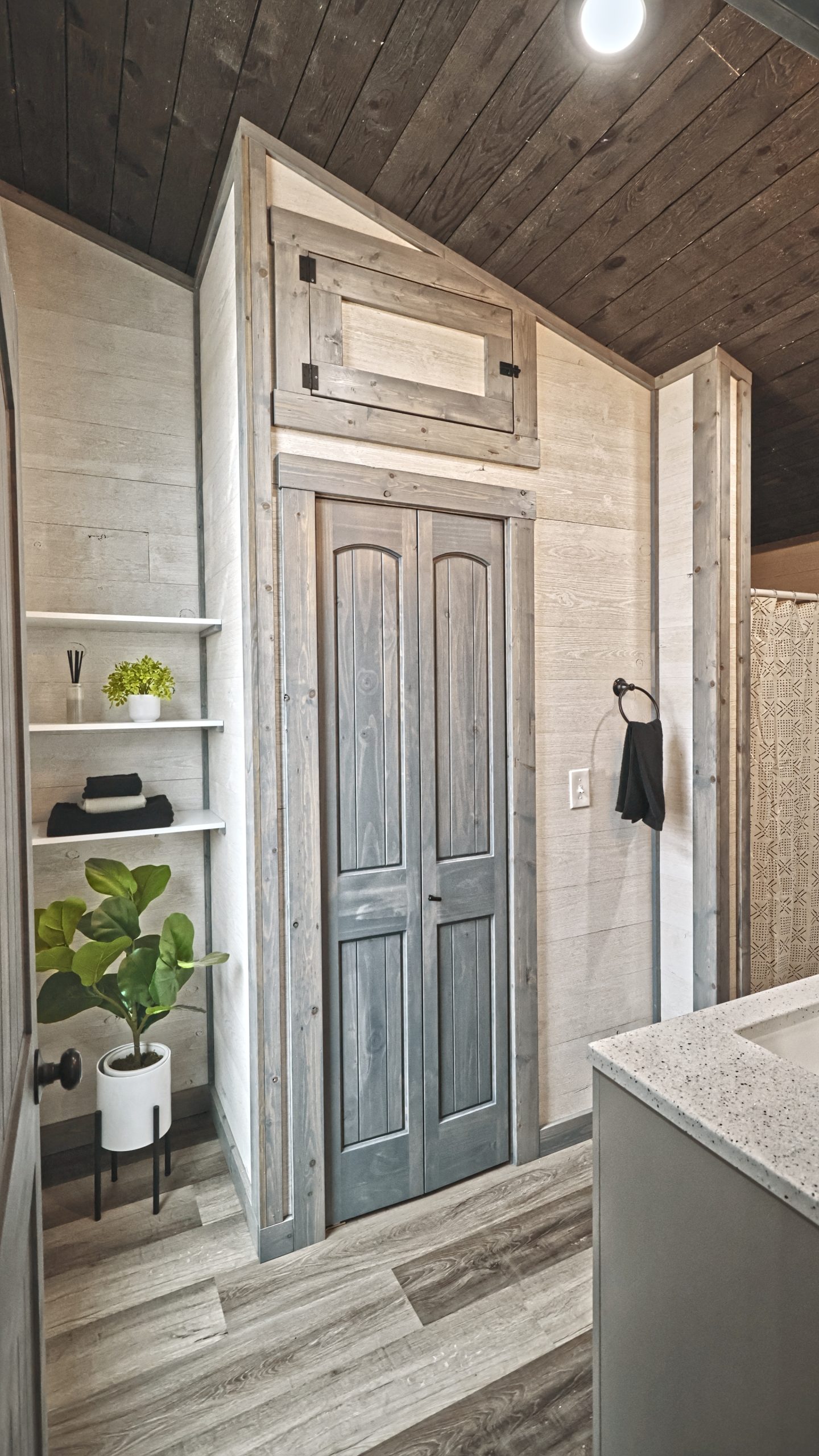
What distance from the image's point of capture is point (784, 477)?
9.39 ft

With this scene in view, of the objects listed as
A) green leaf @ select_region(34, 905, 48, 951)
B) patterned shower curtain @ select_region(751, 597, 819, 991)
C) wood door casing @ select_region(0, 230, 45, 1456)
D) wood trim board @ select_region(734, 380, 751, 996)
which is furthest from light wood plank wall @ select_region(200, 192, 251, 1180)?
patterned shower curtain @ select_region(751, 597, 819, 991)

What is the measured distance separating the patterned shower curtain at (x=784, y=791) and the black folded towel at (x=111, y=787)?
80.2 inches

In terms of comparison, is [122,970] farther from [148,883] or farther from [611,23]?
[611,23]

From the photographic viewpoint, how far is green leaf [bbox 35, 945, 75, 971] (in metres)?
1.83

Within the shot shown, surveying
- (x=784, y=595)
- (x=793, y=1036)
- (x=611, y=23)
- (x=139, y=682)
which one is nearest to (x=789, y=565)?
(x=784, y=595)

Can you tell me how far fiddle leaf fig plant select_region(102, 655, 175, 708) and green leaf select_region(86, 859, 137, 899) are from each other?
0.06 feet

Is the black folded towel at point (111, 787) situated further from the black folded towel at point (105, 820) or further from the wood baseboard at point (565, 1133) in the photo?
the wood baseboard at point (565, 1133)

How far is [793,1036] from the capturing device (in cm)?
119

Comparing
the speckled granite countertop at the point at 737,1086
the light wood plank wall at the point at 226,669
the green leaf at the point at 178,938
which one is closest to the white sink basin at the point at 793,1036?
the speckled granite countertop at the point at 737,1086

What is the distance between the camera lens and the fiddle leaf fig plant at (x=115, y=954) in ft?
6.10

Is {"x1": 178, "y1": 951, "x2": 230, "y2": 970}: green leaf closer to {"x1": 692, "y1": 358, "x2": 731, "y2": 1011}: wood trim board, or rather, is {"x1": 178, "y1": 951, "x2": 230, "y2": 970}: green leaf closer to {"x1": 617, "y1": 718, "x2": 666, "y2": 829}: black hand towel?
{"x1": 617, "y1": 718, "x2": 666, "y2": 829}: black hand towel

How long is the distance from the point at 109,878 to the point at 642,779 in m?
1.64

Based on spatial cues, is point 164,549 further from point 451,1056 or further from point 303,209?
point 451,1056

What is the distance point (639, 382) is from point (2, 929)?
2.44 meters
